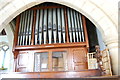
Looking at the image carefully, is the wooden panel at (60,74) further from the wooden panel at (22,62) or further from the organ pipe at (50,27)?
the organ pipe at (50,27)

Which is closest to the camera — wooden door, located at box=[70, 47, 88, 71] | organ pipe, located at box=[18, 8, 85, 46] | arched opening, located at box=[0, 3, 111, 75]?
wooden door, located at box=[70, 47, 88, 71]

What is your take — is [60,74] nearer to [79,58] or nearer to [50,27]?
[79,58]

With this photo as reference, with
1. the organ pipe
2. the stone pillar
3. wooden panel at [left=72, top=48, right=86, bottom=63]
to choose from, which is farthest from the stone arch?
wooden panel at [left=72, top=48, right=86, bottom=63]

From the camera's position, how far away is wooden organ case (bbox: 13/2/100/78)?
14.1 ft

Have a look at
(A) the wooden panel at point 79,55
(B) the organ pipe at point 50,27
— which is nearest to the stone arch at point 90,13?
(B) the organ pipe at point 50,27

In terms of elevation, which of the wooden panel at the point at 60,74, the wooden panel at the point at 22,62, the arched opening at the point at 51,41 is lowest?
the wooden panel at the point at 60,74

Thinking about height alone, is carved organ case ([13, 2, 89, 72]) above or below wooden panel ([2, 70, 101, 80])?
above

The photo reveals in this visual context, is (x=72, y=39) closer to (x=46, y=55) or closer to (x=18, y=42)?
(x=46, y=55)

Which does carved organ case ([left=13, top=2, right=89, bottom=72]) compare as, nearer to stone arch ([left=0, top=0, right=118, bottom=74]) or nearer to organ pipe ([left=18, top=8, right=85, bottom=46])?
organ pipe ([left=18, top=8, right=85, bottom=46])

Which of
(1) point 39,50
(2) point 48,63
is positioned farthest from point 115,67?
(1) point 39,50

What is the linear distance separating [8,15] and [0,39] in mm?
3915

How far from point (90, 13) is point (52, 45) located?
141cm

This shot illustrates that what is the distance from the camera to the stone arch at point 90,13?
11.1 feet

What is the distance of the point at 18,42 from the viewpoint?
4566mm
